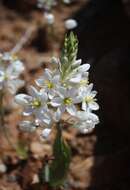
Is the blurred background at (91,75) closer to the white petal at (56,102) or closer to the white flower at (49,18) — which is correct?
the white flower at (49,18)

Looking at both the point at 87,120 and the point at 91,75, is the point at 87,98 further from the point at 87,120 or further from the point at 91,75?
the point at 91,75

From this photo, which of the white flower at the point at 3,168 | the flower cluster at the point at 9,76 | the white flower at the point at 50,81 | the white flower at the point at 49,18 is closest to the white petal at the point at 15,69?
the flower cluster at the point at 9,76

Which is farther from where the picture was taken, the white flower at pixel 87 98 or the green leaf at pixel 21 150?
the green leaf at pixel 21 150

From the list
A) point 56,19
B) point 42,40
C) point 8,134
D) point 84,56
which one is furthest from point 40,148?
point 56,19

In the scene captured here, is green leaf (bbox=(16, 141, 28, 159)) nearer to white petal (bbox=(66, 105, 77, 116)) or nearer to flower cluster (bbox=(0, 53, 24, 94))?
flower cluster (bbox=(0, 53, 24, 94))

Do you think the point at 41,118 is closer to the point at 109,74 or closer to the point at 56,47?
the point at 109,74

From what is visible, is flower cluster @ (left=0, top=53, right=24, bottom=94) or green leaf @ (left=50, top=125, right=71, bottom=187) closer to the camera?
green leaf @ (left=50, top=125, right=71, bottom=187)

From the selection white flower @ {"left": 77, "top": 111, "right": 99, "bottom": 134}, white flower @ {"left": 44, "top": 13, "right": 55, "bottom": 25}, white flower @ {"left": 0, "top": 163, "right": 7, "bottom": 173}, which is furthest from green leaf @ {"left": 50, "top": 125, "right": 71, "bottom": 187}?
white flower @ {"left": 44, "top": 13, "right": 55, "bottom": 25}
